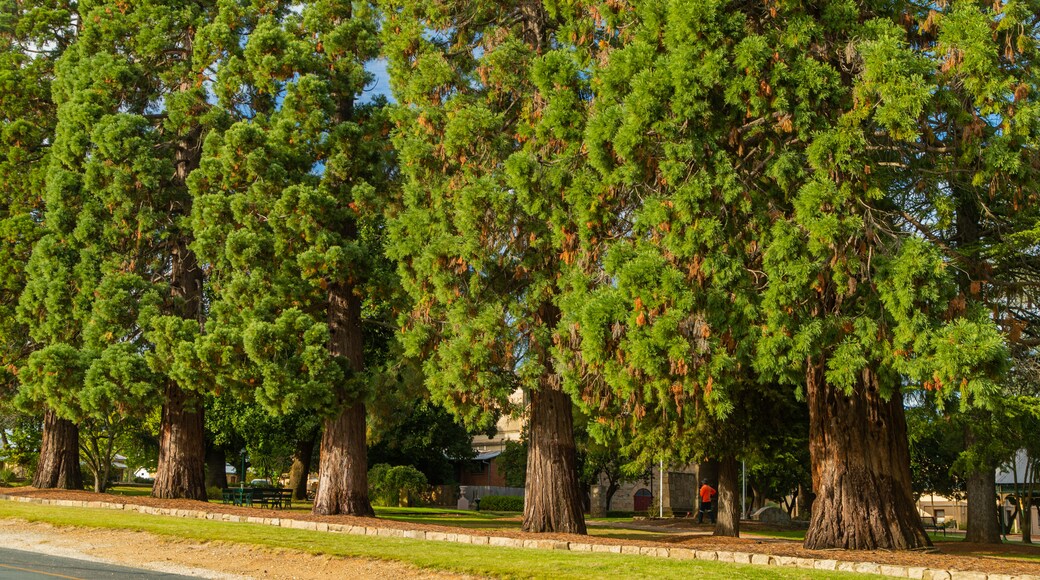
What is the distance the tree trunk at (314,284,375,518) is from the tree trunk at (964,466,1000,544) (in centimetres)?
1425

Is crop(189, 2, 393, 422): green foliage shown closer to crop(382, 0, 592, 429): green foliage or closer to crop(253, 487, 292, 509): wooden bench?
crop(382, 0, 592, 429): green foliage

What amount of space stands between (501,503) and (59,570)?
113 ft

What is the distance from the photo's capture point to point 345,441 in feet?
76.7

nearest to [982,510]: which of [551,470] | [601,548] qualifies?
[551,470]

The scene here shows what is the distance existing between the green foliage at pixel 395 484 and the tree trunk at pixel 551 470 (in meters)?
22.0

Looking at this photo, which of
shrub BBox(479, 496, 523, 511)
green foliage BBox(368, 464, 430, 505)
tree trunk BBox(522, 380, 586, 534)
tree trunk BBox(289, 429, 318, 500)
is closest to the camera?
tree trunk BBox(522, 380, 586, 534)

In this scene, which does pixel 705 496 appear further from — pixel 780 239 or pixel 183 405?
pixel 780 239

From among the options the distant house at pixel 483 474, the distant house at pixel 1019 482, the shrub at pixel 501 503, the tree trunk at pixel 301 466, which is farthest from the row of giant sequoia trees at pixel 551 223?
the distant house at pixel 483 474

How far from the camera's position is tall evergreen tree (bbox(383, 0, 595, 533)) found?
1802 cm

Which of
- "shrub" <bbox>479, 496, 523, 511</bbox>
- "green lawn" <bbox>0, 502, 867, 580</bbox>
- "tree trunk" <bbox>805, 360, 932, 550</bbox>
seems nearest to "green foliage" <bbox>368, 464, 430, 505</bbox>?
"shrub" <bbox>479, 496, 523, 511</bbox>

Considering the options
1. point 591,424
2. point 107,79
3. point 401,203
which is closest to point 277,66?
point 401,203

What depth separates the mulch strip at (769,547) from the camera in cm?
1338

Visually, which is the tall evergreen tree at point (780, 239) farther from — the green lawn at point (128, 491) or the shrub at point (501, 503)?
the shrub at point (501, 503)

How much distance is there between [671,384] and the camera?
603 inches
